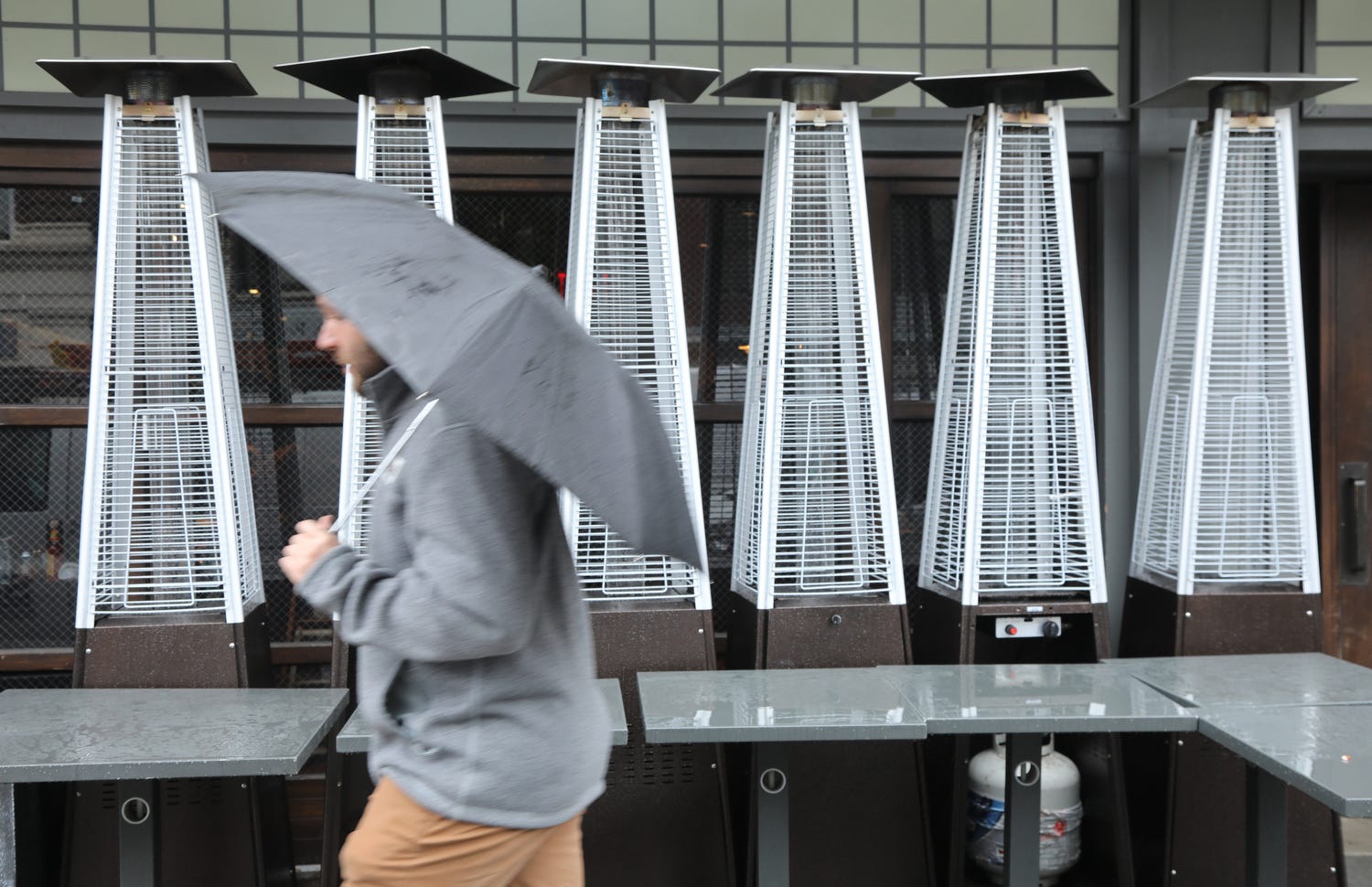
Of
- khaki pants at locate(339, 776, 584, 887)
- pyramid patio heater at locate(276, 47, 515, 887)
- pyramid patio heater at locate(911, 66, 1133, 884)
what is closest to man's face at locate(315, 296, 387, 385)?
khaki pants at locate(339, 776, 584, 887)

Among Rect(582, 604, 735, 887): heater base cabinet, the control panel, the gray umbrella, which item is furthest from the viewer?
the control panel

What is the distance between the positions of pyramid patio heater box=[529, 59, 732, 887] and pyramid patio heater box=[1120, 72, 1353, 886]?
1553 millimetres

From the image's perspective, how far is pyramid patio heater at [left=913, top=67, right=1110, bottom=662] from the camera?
Answer: 13.6ft

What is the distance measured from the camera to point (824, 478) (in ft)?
13.8

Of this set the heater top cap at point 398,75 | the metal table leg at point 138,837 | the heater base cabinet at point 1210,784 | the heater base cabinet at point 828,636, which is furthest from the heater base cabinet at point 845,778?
the heater top cap at point 398,75

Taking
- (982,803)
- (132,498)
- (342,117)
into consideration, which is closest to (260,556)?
(132,498)

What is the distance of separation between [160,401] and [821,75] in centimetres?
232

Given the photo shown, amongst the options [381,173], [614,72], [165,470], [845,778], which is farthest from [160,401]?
[845,778]

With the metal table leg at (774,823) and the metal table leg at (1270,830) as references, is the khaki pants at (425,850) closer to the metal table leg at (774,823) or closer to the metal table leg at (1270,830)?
the metal table leg at (774,823)

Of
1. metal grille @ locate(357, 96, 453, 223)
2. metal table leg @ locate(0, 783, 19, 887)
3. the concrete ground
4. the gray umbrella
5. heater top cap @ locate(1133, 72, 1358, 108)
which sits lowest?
the concrete ground

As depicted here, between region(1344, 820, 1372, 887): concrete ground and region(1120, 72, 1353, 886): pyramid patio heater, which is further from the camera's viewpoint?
region(1344, 820, 1372, 887): concrete ground

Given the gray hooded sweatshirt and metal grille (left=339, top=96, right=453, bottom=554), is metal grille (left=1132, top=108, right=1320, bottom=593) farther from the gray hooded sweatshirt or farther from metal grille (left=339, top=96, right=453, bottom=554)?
the gray hooded sweatshirt

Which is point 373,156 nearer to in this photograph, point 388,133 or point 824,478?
point 388,133

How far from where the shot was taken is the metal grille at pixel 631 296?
403cm
